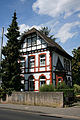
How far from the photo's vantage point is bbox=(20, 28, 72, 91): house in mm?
22281

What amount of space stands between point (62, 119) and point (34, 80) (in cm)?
1415

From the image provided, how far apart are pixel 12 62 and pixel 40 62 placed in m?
4.95

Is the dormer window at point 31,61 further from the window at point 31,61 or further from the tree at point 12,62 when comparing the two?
the tree at point 12,62

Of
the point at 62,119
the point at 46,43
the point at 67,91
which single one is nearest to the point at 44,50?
the point at 46,43

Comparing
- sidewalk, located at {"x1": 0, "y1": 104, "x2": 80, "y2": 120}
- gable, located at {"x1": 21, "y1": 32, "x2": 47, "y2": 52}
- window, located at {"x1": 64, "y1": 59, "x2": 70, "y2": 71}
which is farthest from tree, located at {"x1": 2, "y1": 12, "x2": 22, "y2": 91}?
window, located at {"x1": 64, "y1": 59, "x2": 70, "y2": 71}

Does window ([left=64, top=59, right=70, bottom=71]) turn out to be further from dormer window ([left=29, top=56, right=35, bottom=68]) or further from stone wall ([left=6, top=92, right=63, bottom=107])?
stone wall ([left=6, top=92, right=63, bottom=107])

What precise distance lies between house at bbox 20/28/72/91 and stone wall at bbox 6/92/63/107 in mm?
5529

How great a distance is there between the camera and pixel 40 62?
23.3 m

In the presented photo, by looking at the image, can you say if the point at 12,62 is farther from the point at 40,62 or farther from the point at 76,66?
the point at 76,66

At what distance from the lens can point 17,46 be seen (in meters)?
20.7

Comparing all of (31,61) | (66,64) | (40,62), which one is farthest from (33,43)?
(66,64)

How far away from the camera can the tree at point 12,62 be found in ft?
63.0

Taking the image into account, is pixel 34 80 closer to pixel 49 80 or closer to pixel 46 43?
pixel 49 80

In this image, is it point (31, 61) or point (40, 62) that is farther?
point (31, 61)
